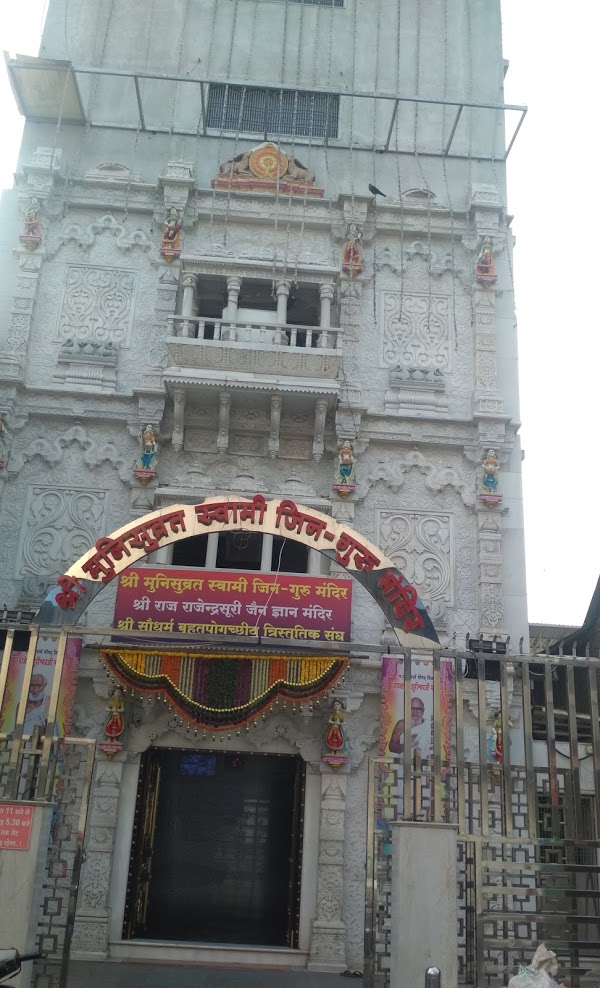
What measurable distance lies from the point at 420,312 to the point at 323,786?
8479 millimetres

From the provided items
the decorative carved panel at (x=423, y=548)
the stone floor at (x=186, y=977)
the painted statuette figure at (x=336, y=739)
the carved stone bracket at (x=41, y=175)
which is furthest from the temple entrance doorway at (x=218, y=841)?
the carved stone bracket at (x=41, y=175)

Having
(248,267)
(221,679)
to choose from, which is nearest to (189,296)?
(248,267)

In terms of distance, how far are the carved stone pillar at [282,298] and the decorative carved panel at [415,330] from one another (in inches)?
70.5

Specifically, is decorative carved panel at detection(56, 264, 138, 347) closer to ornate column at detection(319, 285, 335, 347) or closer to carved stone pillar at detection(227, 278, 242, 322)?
carved stone pillar at detection(227, 278, 242, 322)

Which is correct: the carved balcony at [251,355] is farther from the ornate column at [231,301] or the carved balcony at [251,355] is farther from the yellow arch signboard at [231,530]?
the yellow arch signboard at [231,530]

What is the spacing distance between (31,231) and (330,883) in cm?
1206

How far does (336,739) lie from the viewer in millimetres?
12055

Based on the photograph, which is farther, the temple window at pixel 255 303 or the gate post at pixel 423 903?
the temple window at pixel 255 303

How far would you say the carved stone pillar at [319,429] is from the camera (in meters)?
13.4

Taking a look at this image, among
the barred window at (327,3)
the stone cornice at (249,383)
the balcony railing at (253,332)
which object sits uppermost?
the barred window at (327,3)

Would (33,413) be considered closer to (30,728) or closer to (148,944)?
(30,728)

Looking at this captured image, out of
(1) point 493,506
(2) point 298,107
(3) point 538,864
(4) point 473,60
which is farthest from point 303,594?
(4) point 473,60

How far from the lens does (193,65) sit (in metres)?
16.7

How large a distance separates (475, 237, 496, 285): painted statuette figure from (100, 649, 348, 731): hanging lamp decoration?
7.81 metres
